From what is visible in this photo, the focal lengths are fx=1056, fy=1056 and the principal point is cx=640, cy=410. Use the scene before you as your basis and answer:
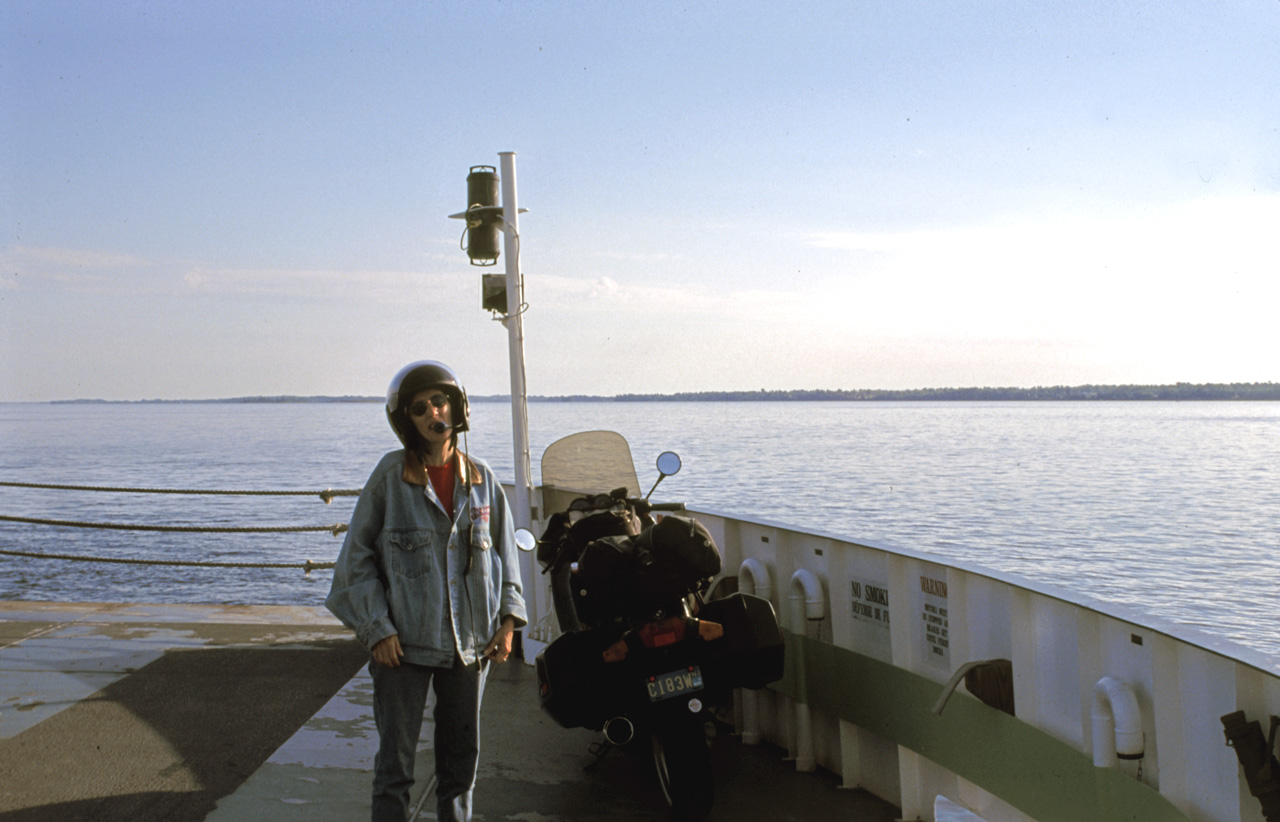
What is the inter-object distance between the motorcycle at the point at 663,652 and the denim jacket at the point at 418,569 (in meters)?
0.62

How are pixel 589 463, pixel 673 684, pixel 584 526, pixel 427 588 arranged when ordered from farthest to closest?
1. pixel 589 463
2. pixel 584 526
3. pixel 673 684
4. pixel 427 588

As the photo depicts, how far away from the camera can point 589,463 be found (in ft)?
19.5

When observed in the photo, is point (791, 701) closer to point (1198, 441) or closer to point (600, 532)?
point (600, 532)

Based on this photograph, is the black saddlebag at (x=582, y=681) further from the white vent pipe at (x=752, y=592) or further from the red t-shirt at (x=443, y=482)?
the white vent pipe at (x=752, y=592)

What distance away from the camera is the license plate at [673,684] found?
12.8 feet

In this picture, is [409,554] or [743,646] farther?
[743,646]

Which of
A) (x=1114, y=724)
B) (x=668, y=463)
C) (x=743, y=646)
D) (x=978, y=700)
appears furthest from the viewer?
(x=668, y=463)

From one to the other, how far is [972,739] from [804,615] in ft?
3.70

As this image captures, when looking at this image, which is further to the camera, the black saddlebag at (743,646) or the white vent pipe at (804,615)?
the white vent pipe at (804,615)

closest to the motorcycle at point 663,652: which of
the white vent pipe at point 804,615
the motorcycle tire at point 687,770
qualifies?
the motorcycle tire at point 687,770

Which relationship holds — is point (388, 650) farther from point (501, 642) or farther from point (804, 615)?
point (804, 615)

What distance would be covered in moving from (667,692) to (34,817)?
245 centimetres

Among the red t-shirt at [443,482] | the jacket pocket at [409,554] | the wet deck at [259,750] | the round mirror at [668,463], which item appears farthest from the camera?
the round mirror at [668,463]

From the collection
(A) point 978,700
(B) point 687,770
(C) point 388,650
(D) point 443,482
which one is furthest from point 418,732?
(A) point 978,700
